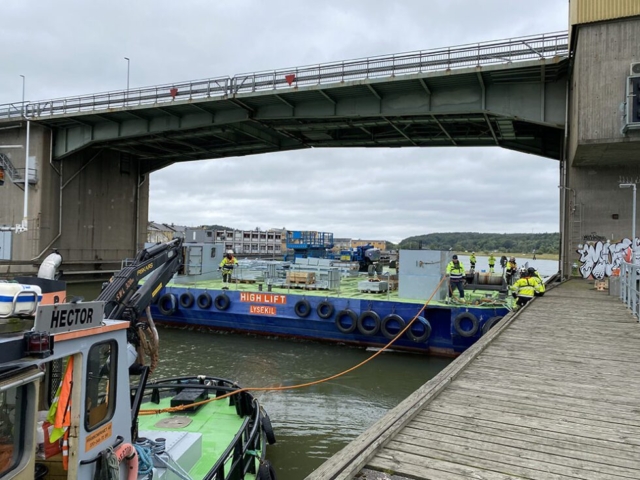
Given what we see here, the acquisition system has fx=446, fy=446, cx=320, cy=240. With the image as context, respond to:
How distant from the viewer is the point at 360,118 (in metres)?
24.4

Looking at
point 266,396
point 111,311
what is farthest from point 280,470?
point 111,311

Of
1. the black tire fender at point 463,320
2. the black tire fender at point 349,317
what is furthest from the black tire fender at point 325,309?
the black tire fender at point 463,320

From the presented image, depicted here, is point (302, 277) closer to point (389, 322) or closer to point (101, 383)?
point (389, 322)

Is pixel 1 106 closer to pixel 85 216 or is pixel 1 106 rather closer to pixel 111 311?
pixel 85 216

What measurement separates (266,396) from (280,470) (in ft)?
11.5

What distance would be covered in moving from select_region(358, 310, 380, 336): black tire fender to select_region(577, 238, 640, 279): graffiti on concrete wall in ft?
33.5

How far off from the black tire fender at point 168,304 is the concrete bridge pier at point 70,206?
17.1 m

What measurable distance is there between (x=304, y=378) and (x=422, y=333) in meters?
4.47

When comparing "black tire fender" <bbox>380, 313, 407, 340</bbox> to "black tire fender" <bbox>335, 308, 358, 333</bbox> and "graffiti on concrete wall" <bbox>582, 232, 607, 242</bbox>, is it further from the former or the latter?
"graffiti on concrete wall" <bbox>582, 232, 607, 242</bbox>

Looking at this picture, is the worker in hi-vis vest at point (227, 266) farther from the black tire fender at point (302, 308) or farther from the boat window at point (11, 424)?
the boat window at point (11, 424)

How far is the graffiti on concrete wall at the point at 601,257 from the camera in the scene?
18.2 metres

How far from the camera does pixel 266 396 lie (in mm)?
11078

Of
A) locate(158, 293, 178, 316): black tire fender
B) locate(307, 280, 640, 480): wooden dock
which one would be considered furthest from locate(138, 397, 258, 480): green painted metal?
locate(158, 293, 178, 316): black tire fender

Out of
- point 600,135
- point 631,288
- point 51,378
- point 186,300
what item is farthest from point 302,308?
point 51,378
